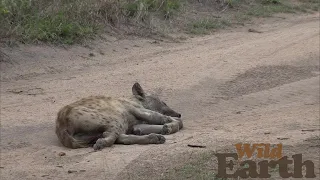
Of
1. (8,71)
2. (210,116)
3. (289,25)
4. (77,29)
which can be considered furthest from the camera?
(289,25)

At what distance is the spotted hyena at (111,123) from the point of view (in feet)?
20.8

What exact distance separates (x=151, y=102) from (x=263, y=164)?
2654 mm

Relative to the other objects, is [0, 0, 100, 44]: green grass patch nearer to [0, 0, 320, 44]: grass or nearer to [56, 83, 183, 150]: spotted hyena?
[0, 0, 320, 44]: grass

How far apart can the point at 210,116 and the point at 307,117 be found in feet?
3.41

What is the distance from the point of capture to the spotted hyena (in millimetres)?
6340

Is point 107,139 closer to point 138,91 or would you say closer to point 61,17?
point 138,91

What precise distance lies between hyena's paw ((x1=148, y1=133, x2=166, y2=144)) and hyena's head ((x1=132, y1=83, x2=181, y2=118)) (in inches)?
38.9

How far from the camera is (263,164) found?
15.9 feet

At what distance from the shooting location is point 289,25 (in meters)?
12.0

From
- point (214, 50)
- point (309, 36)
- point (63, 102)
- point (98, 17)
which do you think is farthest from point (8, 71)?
point (309, 36)

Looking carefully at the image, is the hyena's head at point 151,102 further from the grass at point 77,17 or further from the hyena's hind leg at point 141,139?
the grass at point 77,17

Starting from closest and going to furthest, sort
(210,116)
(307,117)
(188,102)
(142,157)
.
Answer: (142,157) < (307,117) < (210,116) < (188,102)

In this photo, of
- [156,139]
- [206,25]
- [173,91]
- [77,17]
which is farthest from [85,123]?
[206,25]

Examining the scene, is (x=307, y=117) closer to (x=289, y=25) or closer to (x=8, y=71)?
(x=8, y=71)
